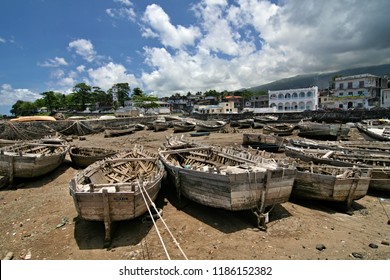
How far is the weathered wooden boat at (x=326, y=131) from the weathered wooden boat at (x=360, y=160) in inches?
493

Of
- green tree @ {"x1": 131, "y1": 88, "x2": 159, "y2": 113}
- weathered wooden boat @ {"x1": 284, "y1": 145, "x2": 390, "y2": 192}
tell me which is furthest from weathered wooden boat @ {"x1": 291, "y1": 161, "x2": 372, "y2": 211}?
green tree @ {"x1": 131, "y1": 88, "x2": 159, "y2": 113}

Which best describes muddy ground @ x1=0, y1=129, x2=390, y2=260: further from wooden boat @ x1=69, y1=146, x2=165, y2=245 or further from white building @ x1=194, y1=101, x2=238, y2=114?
white building @ x1=194, y1=101, x2=238, y2=114

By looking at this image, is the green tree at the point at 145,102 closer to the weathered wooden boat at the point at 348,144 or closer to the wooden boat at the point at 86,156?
the wooden boat at the point at 86,156

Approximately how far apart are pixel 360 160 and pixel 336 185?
15.7 feet

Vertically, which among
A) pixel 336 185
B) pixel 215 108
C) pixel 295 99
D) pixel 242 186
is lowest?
pixel 336 185

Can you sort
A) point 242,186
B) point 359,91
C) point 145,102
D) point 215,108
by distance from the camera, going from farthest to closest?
1. point 215,108
2. point 145,102
3. point 359,91
4. point 242,186

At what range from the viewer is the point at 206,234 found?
23.8 ft

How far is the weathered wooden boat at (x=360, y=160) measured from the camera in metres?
10.2

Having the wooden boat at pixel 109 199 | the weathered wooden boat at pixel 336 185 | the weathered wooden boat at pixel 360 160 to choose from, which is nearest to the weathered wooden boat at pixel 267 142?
the weathered wooden boat at pixel 360 160

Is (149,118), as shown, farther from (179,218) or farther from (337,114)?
(179,218)

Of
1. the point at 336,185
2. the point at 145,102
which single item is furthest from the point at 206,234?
the point at 145,102

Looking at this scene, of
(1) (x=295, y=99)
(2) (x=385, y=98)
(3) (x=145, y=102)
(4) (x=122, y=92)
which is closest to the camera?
(2) (x=385, y=98)

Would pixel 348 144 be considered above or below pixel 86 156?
above

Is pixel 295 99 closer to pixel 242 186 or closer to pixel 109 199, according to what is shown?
pixel 242 186
